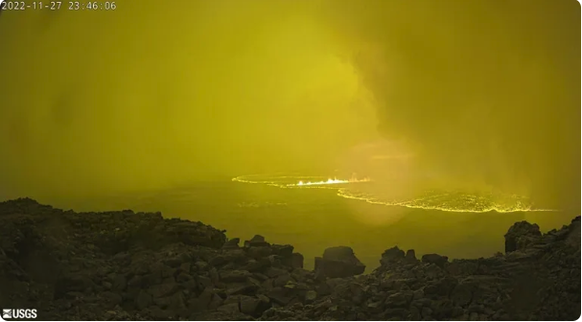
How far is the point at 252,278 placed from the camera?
6828 mm

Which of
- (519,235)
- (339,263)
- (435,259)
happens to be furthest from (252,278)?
(519,235)

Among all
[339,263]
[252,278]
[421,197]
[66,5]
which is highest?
[66,5]

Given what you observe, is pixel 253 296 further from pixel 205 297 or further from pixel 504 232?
pixel 504 232

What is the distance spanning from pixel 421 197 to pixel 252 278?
263 centimetres

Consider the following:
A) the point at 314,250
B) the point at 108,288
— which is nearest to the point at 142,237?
the point at 108,288

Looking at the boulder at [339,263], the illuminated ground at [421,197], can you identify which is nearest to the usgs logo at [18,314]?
the illuminated ground at [421,197]

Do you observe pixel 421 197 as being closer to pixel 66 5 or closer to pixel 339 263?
pixel 339 263

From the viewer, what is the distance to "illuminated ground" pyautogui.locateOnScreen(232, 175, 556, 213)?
7.48 meters

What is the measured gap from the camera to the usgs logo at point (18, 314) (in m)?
6.20

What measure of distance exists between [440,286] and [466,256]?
4.36 feet

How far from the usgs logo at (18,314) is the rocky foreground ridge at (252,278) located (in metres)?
0.08

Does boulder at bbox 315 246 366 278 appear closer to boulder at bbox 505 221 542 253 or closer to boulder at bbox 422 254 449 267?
boulder at bbox 422 254 449 267

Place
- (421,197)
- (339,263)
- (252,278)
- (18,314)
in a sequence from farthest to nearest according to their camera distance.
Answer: (421,197), (339,263), (252,278), (18,314)

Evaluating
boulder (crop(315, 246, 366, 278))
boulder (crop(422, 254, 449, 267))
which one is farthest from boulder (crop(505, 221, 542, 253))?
boulder (crop(315, 246, 366, 278))
